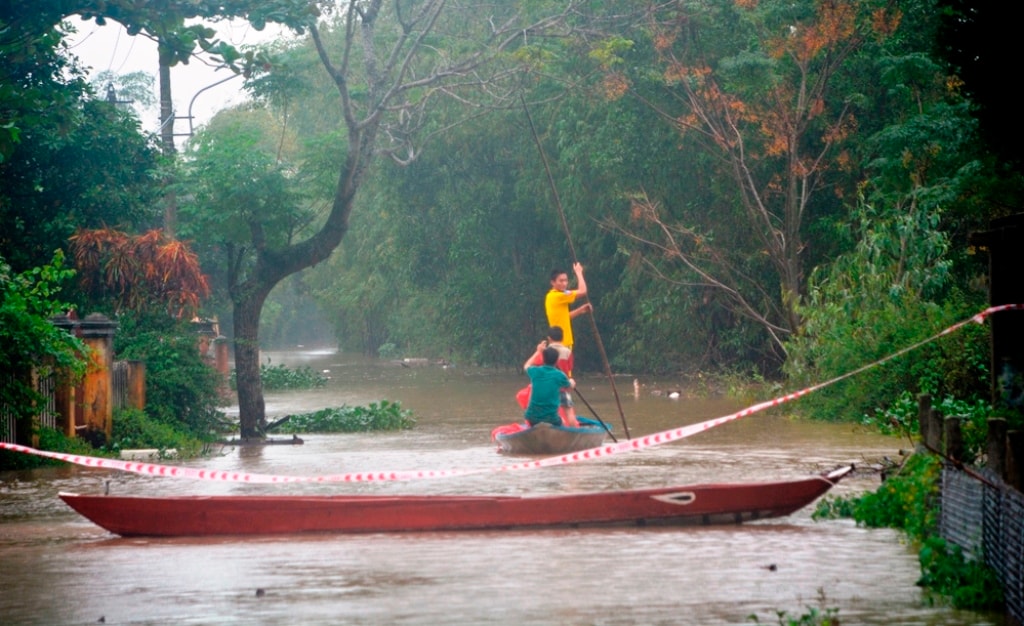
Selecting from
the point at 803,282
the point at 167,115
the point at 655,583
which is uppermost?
the point at 167,115

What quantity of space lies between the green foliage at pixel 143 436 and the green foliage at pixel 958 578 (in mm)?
13427

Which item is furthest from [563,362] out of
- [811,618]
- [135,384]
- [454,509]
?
[811,618]

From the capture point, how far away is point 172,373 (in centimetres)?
2389

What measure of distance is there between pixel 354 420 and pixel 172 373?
343cm

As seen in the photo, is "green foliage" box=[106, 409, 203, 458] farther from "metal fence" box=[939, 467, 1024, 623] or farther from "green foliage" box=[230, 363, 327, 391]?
"green foliage" box=[230, 363, 327, 391]

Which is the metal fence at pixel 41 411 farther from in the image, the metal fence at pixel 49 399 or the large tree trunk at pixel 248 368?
the large tree trunk at pixel 248 368

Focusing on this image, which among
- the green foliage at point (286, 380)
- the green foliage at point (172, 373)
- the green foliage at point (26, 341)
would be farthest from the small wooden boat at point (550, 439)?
the green foliage at point (286, 380)

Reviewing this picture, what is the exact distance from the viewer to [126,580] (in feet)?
31.2

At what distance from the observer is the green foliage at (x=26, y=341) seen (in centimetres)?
1609

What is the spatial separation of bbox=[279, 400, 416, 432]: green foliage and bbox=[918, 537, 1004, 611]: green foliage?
54.3 feet

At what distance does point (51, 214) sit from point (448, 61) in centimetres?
998

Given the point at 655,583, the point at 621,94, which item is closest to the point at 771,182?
the point at 621,94

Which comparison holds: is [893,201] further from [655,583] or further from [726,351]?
[655,583]

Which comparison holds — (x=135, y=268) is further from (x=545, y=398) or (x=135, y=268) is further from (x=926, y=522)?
(x=926, y=522)
